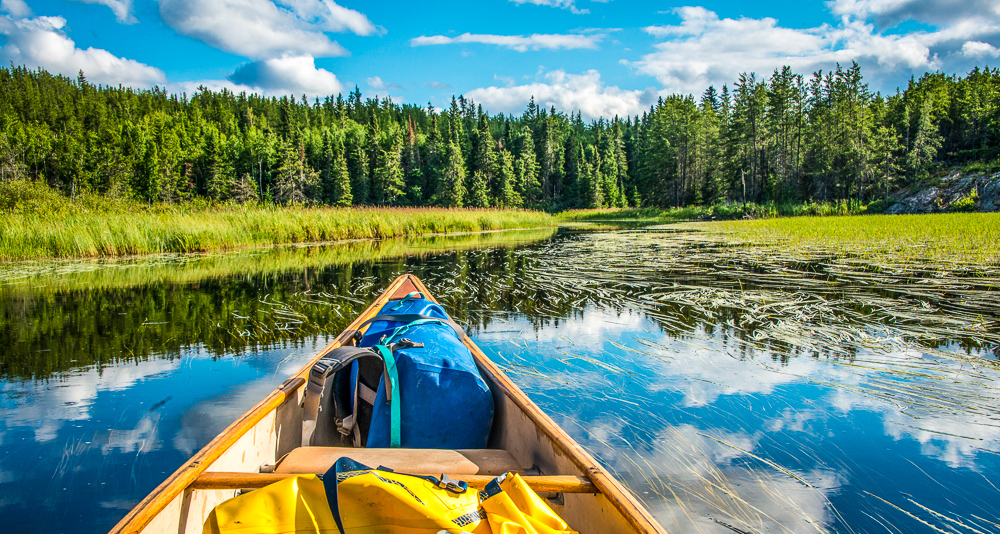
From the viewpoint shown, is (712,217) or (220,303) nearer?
(220,303)

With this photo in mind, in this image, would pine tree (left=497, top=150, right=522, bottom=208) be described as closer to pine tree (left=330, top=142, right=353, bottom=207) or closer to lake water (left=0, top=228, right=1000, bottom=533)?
pine tree (left=330, top=142, right=353, bottom=207)

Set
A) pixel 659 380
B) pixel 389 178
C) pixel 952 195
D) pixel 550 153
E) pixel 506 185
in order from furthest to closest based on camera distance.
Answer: pixel 550 153 → pixel 506 185 → pixel 389 178 → pixel 952 195 → pixel 659 380

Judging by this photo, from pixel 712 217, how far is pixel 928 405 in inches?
1258

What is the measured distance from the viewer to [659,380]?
3.39m

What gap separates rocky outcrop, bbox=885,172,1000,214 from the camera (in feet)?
79.6

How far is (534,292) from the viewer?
679cm

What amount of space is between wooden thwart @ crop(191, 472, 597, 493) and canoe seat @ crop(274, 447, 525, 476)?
33 cm

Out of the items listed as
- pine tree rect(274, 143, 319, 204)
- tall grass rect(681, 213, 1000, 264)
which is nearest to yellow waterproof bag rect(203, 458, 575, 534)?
tall grass rect(681, 213, 1000, 264)

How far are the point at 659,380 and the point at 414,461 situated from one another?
2.10 metres

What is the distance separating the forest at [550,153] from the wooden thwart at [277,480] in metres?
36.6

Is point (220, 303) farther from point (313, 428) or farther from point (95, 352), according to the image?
point (313, 428)

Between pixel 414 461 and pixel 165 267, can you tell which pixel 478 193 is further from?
pixel 414 461

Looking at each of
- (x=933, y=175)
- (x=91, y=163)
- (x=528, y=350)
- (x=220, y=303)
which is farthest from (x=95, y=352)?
(x=91, y=163)

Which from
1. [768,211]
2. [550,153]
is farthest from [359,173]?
[768,211]
